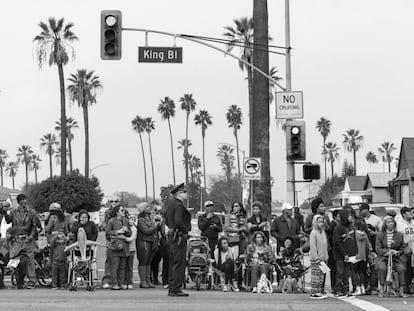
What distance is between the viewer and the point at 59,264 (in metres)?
17.2

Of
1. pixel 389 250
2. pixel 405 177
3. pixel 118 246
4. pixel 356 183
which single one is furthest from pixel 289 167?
pixel 356 183

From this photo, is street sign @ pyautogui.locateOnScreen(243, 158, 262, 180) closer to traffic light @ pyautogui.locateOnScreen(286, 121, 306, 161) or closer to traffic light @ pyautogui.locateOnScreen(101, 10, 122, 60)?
traffic light @ pyautogui.locateOnScreen(286, 121, 306, 161)

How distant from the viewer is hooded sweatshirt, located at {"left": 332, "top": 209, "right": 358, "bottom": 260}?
16.1m

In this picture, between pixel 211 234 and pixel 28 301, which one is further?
pixel 211 234

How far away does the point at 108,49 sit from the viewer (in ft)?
66.6

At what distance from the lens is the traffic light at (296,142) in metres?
20.9

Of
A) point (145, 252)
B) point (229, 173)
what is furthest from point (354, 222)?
point (229, 173)

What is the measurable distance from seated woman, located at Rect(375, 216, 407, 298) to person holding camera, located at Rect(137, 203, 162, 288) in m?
4.82

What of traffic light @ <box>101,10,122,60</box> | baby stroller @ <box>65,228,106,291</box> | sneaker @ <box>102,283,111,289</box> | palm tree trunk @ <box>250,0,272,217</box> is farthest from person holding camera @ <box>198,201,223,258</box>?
palm tree trunk @ <box>250,0,272,217</box>

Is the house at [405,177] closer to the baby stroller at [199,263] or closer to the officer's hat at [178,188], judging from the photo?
the baby stroller at [199,263]

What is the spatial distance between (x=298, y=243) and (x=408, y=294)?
8.48ft

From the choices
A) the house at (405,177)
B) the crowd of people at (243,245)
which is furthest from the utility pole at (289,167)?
the house at (405,177)

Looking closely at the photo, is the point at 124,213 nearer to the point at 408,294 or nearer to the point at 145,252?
the point at 145,252

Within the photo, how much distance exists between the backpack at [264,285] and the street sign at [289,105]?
5944 mm
